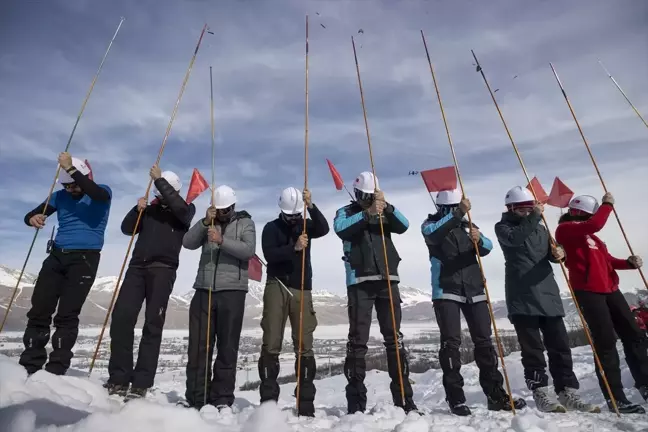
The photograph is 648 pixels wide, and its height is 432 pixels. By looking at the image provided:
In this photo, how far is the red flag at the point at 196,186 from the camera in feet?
21.2

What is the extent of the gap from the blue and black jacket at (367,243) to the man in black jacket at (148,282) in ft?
6.65

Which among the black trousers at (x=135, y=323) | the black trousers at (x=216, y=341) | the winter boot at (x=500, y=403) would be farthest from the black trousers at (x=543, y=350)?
the black trousers at (x=135, y=323)

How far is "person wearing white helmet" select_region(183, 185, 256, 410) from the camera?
4609mm

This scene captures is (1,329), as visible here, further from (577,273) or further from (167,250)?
(577,273)

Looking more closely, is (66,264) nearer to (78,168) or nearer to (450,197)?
(78,168)

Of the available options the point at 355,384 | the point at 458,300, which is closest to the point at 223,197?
the point at 355,384

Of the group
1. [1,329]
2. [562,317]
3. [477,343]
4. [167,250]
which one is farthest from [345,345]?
[1,329]

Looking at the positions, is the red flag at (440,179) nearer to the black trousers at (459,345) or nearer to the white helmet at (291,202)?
the black trousers at (459,345)

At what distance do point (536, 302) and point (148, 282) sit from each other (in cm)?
467

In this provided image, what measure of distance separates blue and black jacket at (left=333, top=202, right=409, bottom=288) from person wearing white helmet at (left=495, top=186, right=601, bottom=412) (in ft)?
4.85

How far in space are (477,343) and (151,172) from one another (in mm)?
4488

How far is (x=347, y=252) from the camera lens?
16.9 ft

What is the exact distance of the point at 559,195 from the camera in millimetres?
6949

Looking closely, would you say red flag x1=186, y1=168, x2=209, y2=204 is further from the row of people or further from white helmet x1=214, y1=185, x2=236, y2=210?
white helmet x1=214, y1=185, x2=236, y2=210
